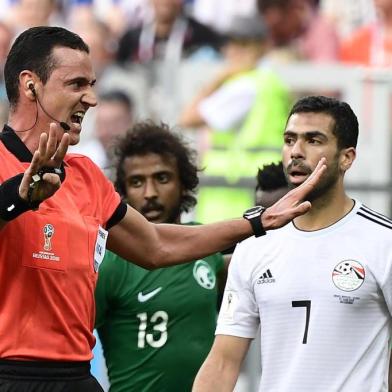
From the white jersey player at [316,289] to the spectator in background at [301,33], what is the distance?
6.33 meters

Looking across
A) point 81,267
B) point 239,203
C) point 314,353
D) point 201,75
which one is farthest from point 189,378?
point 201,75

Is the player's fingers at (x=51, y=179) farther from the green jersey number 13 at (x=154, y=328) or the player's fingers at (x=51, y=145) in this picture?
the green jersey number 13 at (x=154, y=328)

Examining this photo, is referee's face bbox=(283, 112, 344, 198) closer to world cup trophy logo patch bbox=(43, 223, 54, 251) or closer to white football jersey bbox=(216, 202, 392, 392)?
white football jersey bbox=(216, 202, 392, 392)

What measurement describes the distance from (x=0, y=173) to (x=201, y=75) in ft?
22.1

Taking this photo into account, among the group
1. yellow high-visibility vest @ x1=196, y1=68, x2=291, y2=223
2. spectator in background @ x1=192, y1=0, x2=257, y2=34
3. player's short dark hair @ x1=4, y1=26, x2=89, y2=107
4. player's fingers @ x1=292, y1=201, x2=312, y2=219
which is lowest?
player's fingers @ x1=292, y1=201, x2=312, y2=219

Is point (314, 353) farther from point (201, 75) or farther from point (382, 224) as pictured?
point (201, 75)

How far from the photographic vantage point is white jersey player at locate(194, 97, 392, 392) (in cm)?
565

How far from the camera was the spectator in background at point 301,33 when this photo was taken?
12328mm

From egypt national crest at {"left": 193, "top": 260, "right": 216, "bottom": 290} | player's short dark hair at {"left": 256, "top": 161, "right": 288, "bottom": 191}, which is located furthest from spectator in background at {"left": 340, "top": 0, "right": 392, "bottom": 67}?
egypt national crest at {"left": 193, "top": 260, "right": 216, "bottom": 290}

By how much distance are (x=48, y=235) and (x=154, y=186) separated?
223 centimetres

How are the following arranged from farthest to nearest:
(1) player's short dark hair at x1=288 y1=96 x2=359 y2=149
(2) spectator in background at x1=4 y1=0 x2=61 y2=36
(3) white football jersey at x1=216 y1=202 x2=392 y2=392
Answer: (2) spectator in background at x1=4 y1=0 x2=61 y2=36 < (1) player's short dark hair at x1=288 y1=96 x2=359 y2=149 < (3) white football jersey at x1=216 y1=202 x2=392 y2=392

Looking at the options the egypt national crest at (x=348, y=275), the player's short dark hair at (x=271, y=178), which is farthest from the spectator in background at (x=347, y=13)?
the egypt national crest at (x=348, y=275)

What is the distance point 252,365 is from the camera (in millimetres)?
8398

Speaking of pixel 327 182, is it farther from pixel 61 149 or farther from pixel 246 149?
pixel 246 149
